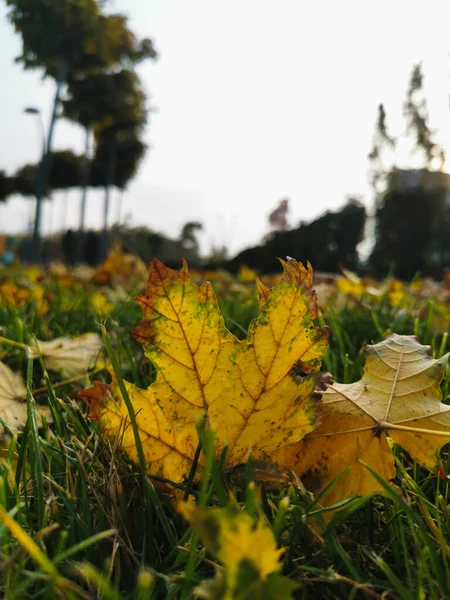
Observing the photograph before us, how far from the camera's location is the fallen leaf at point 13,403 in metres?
0.69

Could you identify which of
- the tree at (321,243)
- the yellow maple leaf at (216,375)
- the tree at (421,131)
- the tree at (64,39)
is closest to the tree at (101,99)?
the tree at (64,39)

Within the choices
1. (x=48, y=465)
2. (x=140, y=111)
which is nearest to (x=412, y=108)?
(x=48, y=465)

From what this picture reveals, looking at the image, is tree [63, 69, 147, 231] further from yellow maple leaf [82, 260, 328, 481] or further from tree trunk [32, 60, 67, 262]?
yellow maple leaf [82, 260, 328, 481]

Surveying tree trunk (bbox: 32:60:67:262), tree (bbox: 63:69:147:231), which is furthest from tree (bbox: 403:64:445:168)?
tree (bbox: 63:69:147:231)

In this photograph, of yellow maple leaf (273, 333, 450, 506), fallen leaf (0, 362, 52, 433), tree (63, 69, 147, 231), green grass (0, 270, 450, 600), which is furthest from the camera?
tree (63, 69, 147, 231)

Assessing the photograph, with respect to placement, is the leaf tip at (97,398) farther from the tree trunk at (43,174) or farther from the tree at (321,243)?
the tree trunk at (43,174)

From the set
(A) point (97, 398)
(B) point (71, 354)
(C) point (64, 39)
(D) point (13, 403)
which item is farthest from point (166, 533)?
(C) point (64, 39)

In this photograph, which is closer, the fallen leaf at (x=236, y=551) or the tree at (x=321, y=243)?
the fallen leaf at (x=236, y=551)

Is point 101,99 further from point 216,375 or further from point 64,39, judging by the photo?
point 216,375

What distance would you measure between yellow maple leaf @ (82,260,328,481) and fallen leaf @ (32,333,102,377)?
436 mm

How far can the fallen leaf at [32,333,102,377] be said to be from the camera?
37.3 inches

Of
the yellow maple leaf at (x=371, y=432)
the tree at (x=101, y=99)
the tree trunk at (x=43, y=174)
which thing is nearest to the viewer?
the yellow maple leaf at (x=371, y=432)

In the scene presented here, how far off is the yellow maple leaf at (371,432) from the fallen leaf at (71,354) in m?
0.53

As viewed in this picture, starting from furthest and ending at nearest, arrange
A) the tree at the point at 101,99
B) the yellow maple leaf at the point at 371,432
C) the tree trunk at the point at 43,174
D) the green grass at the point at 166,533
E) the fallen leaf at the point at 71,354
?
the tree at the point at 101,99 → the tree trunk at the point at 43,174 → the fallen leaf at the point at 71,354 → the yellow maple leaf at the point at 371,432 → the green grass at the point at 166,533
